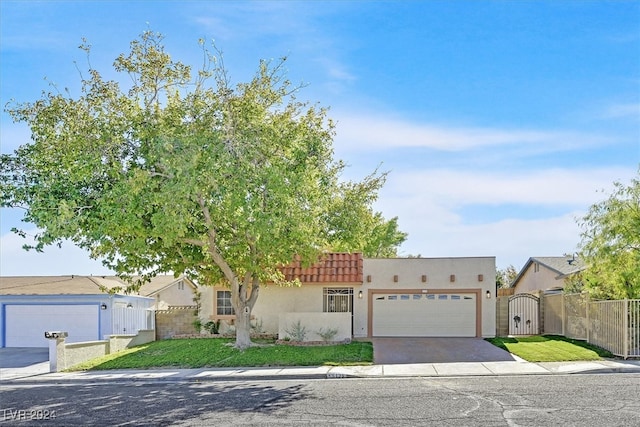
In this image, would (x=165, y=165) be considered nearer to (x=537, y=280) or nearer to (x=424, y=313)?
(x=424, y=313)

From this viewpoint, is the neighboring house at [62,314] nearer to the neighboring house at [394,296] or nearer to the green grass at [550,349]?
the neighboring house at [394,296]

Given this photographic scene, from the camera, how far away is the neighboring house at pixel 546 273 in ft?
109

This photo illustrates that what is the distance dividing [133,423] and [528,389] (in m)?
8.24

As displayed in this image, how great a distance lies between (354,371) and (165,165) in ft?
25.2

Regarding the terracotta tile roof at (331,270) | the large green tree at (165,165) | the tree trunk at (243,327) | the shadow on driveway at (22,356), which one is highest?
the large green tree at (165,165)

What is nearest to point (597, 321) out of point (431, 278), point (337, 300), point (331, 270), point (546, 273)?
point (431, 278)

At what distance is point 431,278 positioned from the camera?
87.8 feet

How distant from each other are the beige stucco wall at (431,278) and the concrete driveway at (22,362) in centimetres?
1173

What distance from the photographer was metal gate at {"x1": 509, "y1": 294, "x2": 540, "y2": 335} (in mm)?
28906

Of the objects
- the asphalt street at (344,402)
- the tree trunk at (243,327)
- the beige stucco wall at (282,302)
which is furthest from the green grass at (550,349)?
the tree trunk at (243,327)

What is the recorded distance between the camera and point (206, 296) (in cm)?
2756

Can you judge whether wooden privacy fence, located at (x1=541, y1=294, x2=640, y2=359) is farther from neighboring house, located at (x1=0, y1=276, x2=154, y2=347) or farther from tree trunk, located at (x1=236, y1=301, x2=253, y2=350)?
neighboring house, located at (x1=0, y1=276, x2=154, y2=347)

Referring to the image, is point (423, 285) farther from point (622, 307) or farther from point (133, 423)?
point (133, 423)

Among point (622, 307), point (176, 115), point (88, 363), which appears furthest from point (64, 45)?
point (622, 307)
